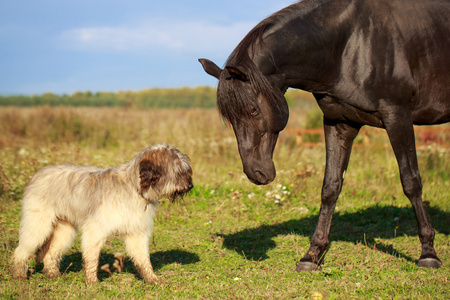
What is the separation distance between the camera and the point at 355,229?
6.45 m

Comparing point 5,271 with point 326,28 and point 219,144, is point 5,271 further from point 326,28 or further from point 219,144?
point 219,144

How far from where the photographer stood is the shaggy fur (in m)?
4.15

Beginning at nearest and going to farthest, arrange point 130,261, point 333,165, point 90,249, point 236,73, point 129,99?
point 236,73 < point 90,249 < point 333,165 < point 130,261 < point 129,99

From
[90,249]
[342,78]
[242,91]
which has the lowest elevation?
[90,249]

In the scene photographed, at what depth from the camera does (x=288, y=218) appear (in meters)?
7.02

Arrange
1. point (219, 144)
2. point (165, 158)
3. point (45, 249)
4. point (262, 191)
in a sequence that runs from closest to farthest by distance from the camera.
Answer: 1. point (165, 158)
2. point (45, 249)
3. point (262, 191)
4. point (219, 144)

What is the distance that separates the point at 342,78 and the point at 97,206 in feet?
9.13

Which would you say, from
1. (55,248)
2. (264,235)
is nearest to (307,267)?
(264,235)

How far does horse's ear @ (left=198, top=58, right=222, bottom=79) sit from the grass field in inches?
70.8

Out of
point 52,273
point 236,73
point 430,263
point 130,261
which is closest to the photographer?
point 236,73

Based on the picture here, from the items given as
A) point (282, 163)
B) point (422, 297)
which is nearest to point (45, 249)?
point (422, 297)

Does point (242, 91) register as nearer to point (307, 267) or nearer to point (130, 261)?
point (307, 267)

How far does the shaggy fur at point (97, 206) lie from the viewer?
4152 millimetres

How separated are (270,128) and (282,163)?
6403mm
